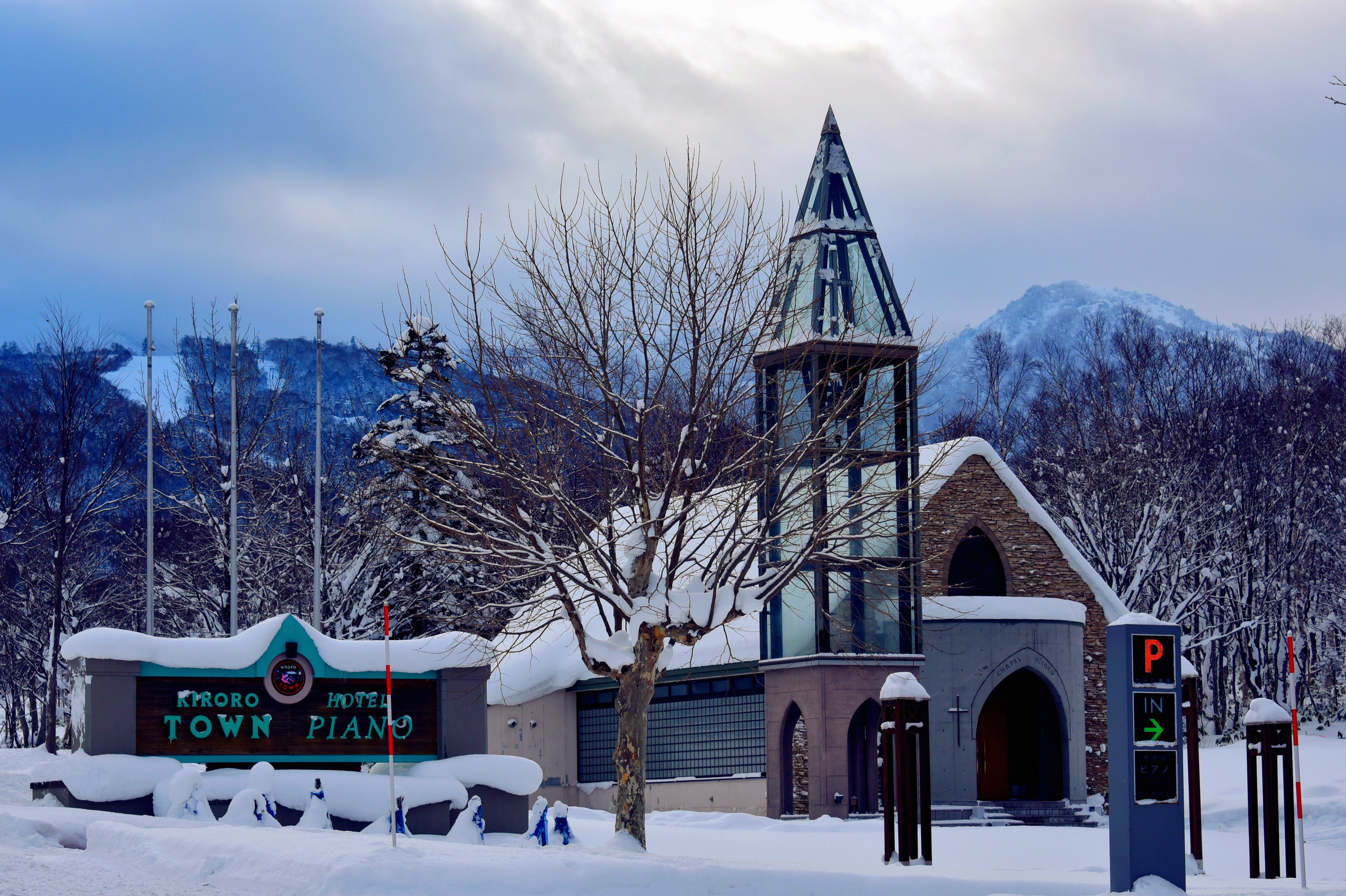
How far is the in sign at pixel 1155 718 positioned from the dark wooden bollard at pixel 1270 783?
16.7 ft

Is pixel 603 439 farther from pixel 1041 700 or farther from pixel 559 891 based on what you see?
pixel 1041 700

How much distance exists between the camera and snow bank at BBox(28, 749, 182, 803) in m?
19.6

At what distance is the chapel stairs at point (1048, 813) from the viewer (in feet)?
90.6

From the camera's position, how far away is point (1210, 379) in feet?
160

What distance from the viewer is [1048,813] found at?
2800cm

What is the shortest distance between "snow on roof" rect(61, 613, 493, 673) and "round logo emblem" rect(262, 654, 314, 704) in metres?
0.28

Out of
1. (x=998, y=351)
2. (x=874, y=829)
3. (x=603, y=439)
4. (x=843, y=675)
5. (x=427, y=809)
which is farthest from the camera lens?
(x=998, y=351)

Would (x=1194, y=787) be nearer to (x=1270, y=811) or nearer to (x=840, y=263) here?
(x=1270, y=811)

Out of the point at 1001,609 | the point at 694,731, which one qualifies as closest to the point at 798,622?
the point at 694,731

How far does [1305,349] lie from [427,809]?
40278 millimetres

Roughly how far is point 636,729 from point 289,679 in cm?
731

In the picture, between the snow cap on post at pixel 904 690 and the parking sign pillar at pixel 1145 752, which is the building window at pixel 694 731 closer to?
the snow cap on post at pixel 904 690

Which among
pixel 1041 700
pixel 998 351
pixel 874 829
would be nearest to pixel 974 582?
pixel 1041 700

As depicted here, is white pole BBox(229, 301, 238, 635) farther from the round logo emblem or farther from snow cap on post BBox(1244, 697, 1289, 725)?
snow cap on post BBox(1244, 697, 1289, 725)
